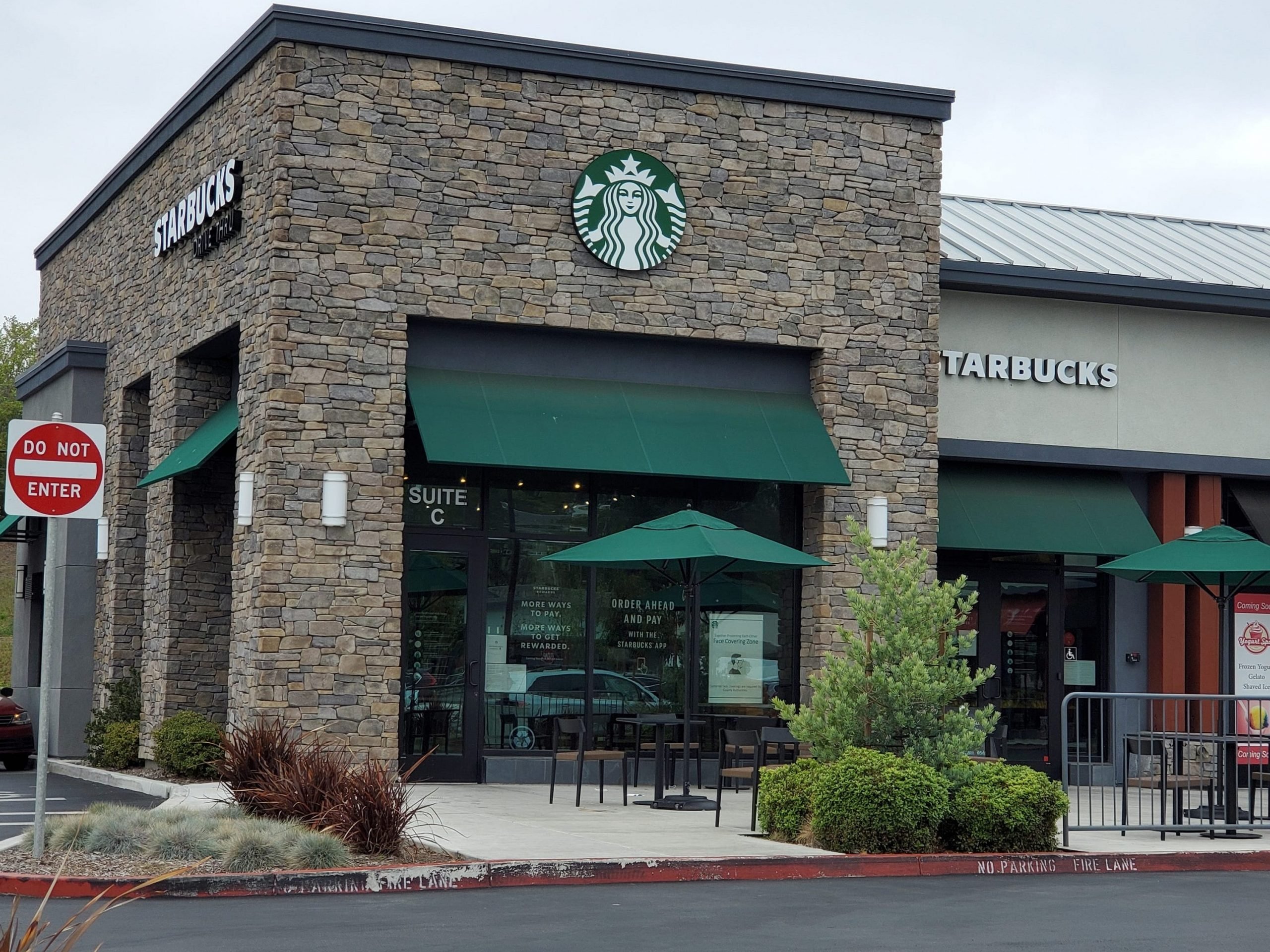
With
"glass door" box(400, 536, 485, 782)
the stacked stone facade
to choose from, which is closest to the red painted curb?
the stacked stone facade

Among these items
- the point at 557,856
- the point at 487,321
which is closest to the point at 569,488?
the point at 487,321

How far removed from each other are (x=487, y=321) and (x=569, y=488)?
225 cm

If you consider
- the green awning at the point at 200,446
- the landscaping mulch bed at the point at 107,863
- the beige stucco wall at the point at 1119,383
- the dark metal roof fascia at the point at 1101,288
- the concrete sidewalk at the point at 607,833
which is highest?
the dark metal roof fascia at the point at 1101,288

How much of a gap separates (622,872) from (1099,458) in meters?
11.5

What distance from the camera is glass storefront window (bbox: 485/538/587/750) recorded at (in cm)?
1827

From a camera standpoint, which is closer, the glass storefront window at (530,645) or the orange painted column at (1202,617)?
the glass storefront window at (530,645)

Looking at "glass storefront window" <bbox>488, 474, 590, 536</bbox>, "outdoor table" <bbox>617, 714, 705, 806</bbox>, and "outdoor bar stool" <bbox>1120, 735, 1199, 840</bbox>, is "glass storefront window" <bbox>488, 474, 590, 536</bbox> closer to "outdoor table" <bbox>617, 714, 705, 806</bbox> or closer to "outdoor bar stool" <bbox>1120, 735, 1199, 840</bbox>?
"outdoor table" <bbox>617, 714, 705, 806</bbox>

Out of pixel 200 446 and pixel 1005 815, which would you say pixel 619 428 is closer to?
pixel 200 446

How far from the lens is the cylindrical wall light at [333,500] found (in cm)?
1664

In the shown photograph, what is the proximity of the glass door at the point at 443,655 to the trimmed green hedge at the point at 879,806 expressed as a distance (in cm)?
606

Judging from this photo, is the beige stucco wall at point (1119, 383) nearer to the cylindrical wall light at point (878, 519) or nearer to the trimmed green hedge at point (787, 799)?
the cylindrical wall light at point (878, 519)

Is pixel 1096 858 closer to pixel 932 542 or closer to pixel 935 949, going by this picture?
pixel 935 949

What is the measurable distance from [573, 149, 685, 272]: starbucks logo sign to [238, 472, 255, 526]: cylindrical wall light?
438 cm

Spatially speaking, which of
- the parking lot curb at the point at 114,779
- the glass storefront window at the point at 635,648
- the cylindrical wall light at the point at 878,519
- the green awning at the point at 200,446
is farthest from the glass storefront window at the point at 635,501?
the parking lot curb at the point at 114,779
